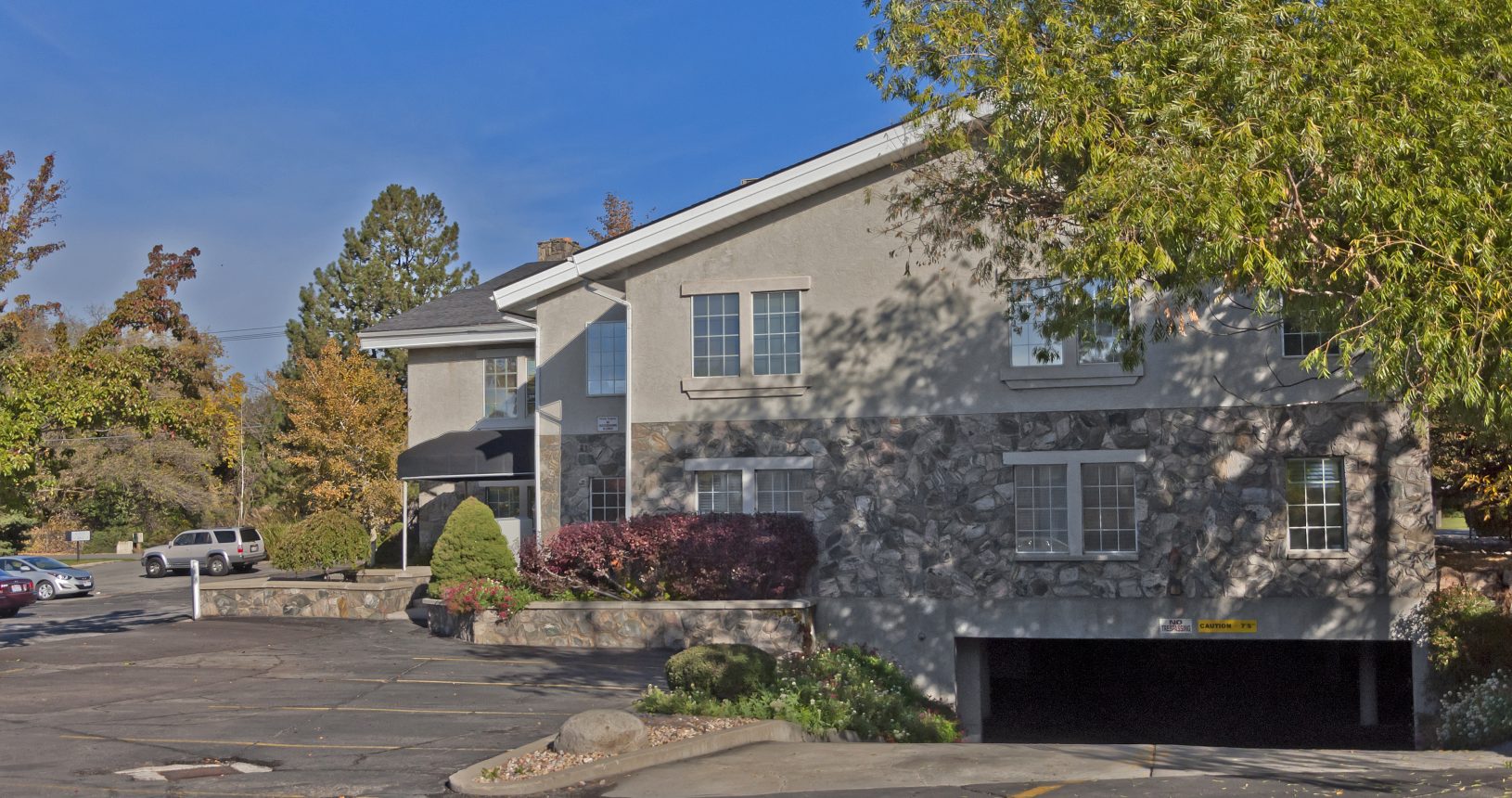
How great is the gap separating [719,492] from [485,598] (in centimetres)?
439

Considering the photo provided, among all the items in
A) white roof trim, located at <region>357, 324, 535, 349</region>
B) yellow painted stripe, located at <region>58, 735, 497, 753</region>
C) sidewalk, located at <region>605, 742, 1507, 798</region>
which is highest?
white roof trim, located at <region>357, 324, 535, 349</region>

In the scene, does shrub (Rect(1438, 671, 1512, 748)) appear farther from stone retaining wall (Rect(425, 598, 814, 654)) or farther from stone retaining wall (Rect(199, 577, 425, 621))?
stone retaining wall (Rect(199, 577, 425, 621))

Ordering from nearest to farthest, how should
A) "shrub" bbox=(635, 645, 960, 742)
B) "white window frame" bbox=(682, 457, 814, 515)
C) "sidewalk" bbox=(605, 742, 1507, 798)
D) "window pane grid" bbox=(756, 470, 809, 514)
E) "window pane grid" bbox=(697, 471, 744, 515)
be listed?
"sidewalk" bbox=(605, 742, 1507, 798) < "shrub" bbox=(635, 645, 960, 742) < "white window frame" bbox=(682, 457, 814, 515) < "window pane grid" bbox=(756, 470, 809, 514) < "window pane grid" bbox=(697, 471, 744, 515)

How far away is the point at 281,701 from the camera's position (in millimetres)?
16969

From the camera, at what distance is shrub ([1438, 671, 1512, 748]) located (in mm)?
15289

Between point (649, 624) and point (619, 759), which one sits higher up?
point (649, 624)

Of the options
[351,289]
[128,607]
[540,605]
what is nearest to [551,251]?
[128,607]

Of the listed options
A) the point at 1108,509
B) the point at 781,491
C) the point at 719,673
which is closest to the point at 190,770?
the point at 719,673

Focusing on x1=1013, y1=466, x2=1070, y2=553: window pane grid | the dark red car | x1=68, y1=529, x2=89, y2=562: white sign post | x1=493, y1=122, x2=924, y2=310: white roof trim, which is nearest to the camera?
x1=1013, y1=466, x2=1070, y2=553: window pane grid

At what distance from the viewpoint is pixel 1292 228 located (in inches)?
500

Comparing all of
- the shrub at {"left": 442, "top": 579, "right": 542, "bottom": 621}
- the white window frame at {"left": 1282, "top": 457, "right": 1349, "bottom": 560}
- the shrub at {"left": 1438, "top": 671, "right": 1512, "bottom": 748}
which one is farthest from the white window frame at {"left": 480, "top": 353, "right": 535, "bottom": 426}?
the shrub at {"left": 1438, "top": 671, "right": 1512, "bottom": 748}

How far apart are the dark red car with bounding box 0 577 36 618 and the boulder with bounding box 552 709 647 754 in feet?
76.7

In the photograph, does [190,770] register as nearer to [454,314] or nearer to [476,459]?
[476,459]

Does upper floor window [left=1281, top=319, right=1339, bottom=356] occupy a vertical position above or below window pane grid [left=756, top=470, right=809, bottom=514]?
above
